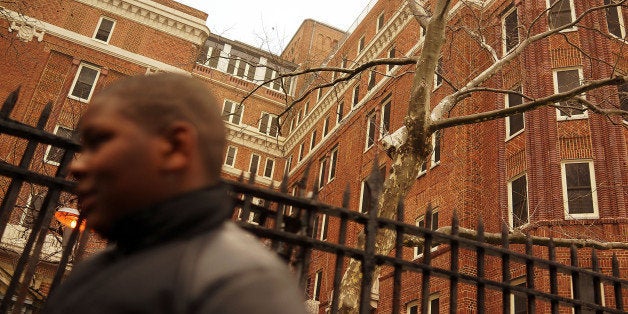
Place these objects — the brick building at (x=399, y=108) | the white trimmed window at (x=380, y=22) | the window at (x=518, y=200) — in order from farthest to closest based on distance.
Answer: the white trimmed window at (x=380, y=22) → the window at (x=518, y=200) → the brick building at (x=399, y=108)

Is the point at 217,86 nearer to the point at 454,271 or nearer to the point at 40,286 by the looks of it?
the point at 40,286

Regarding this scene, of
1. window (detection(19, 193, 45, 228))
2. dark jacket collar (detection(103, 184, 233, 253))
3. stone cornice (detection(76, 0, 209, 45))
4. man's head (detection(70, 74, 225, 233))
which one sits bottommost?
dark jacket collar (detection(103, 184, 233, 253))

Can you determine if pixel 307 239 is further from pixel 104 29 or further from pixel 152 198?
pixel 104 29

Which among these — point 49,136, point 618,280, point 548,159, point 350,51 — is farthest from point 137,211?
point 350,51

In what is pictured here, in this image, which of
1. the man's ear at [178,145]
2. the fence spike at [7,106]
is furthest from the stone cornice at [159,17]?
the man's ear at [178,145]

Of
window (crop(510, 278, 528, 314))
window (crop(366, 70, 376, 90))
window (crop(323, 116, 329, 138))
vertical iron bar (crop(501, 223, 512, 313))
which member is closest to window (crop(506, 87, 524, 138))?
window (crop(510, 278, 528, 314))

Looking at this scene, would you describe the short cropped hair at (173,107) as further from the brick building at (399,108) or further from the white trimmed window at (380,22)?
the white trimmed window at (380,22)

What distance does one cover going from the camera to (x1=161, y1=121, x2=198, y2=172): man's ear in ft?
4.00

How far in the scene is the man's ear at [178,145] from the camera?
122 cm

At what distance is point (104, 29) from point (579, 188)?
2556 cm

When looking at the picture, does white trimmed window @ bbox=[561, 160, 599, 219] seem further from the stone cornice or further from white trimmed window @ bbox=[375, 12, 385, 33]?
the stone cornice

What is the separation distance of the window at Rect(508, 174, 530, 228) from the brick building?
5 centimetres

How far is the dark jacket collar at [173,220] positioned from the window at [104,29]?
29579 millimetres

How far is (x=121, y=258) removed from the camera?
1.22m
